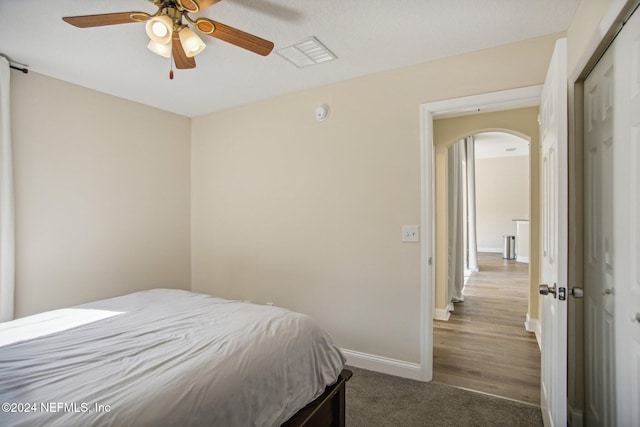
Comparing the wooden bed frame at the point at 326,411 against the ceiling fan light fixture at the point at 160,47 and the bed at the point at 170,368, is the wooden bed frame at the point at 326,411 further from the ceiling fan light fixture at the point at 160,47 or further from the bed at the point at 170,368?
the ceiling fan light fixture at the point at 160,47

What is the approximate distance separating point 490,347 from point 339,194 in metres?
2.08

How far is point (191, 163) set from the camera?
3.94 meters

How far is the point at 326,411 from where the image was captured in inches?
65.7

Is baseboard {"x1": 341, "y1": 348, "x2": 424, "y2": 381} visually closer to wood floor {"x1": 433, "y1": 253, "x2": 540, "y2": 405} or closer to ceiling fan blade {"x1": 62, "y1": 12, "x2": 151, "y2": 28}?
wood floor {"x1": 433, "y1": 253, "x2": 540, "y2": 405}

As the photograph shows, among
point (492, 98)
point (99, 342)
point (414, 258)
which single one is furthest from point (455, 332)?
point (99, 342)

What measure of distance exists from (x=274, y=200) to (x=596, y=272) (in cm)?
252

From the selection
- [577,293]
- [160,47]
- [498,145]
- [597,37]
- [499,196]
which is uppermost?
[498,145]

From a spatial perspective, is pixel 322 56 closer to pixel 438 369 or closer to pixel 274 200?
pixel 274 200

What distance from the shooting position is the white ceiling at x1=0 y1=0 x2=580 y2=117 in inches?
73.0

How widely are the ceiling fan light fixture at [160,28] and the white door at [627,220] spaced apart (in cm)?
186

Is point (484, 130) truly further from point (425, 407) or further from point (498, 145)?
point (498, 145)

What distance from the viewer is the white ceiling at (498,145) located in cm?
671

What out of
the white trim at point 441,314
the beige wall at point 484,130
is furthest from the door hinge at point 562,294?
the white trim at point 441,314

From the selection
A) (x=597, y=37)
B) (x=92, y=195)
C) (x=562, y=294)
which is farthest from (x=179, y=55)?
(x=562, y=294)
